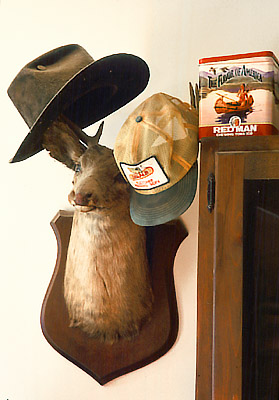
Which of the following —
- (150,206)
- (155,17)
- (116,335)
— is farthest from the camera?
(155,17)

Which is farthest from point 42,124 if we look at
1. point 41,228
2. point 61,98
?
point 41,228

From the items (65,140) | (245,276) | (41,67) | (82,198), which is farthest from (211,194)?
(41,67)

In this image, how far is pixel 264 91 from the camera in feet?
2.92

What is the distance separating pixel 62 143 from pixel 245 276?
59 centimetres

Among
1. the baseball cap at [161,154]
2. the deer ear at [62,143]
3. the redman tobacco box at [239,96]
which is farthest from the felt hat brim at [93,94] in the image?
the redman tobacco box at [239,96]

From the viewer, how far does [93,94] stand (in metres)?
1.22

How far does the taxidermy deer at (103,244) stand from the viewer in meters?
1.15

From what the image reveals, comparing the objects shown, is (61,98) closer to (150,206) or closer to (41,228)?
(150,206)

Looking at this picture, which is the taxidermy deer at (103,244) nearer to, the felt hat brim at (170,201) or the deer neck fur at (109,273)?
the deer neck fur at (109,273)

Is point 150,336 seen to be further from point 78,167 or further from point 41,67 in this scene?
point 41,67

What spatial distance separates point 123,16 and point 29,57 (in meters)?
0.32

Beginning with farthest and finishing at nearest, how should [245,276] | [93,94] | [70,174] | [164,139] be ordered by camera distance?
[70,174] < [93,94] < [164,139] < [245,276]

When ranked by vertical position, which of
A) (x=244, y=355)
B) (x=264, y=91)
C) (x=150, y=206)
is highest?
(x=264, y=91)

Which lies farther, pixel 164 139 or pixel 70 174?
pixel 70 174
